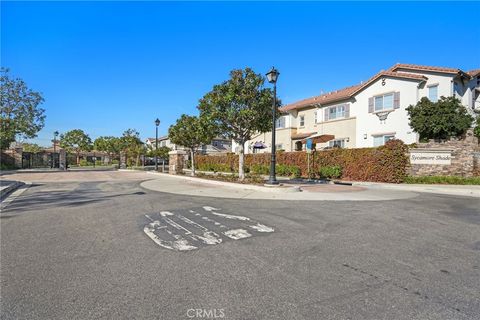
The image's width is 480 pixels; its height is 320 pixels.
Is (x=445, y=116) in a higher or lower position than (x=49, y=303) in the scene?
Answer: higher

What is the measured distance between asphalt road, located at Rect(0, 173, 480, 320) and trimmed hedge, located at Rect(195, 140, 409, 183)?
34.5ft

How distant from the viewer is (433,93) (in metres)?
22.5

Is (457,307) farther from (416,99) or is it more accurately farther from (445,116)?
(416,99)

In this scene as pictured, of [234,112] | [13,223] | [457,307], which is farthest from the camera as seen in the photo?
[234,112]

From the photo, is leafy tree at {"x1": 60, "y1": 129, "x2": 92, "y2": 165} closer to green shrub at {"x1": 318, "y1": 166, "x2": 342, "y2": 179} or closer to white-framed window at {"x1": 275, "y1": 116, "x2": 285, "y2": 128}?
white-framed window at {"x1": 275, "y1": 116, "x2": 285, "y2": 128}

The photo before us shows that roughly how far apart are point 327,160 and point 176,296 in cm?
2043

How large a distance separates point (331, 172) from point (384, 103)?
947 cm

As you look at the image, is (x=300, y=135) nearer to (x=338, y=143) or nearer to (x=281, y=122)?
(x=281, y=122)

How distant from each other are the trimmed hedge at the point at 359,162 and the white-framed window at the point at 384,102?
7.70m

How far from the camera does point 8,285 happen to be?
3.47 metres

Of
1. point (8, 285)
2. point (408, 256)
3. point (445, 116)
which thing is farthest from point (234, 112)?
point (445, 116)

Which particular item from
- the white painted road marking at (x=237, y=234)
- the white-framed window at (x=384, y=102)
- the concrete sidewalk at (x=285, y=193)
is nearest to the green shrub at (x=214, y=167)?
the concrete sidewalk at (x=285, y=193)

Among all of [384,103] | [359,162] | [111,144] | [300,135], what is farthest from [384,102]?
[111,144]

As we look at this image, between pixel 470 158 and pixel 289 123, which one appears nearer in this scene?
pixel 470 158
